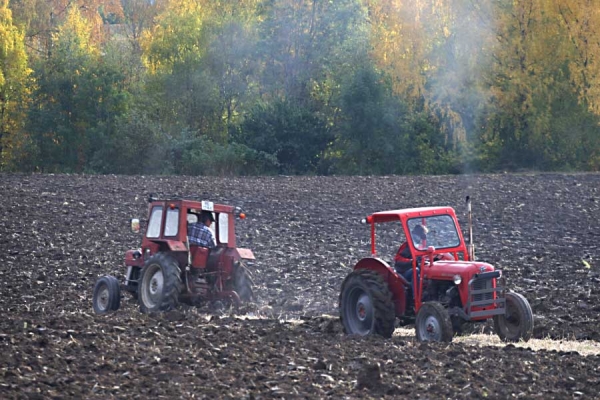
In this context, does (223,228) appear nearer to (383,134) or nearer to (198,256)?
(198,256)

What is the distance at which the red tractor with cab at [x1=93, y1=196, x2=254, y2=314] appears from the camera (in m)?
13.5

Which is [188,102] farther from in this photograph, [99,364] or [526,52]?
[99,364]

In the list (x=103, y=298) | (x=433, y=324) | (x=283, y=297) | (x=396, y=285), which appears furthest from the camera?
(x=283, y=297)

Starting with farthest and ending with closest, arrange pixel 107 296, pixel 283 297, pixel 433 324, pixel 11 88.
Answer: pixel 11 88, pixel 283 297, pixel 107 296, pixel 433 324

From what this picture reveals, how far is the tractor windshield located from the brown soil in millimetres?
1200

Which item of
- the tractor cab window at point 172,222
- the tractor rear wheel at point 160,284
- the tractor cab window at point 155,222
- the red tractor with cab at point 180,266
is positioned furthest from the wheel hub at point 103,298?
the tractor cab window at point 172,222

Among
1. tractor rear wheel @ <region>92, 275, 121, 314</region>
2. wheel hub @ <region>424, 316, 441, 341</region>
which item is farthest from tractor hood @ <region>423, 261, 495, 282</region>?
tractor rear wheel @ <region>92, 275, 121, 314</region>

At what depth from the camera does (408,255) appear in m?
11.7

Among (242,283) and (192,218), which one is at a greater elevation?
(192,218)

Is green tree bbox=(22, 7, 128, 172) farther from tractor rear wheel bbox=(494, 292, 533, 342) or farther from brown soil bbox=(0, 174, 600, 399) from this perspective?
tractor rear wheel bbox=(494, 292, 533, 342)

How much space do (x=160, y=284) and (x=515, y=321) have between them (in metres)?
5.03

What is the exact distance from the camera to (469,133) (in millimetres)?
40156

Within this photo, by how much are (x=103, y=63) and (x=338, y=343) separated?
35.2m

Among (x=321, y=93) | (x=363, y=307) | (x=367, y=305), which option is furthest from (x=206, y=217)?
(x=321, y=93)
